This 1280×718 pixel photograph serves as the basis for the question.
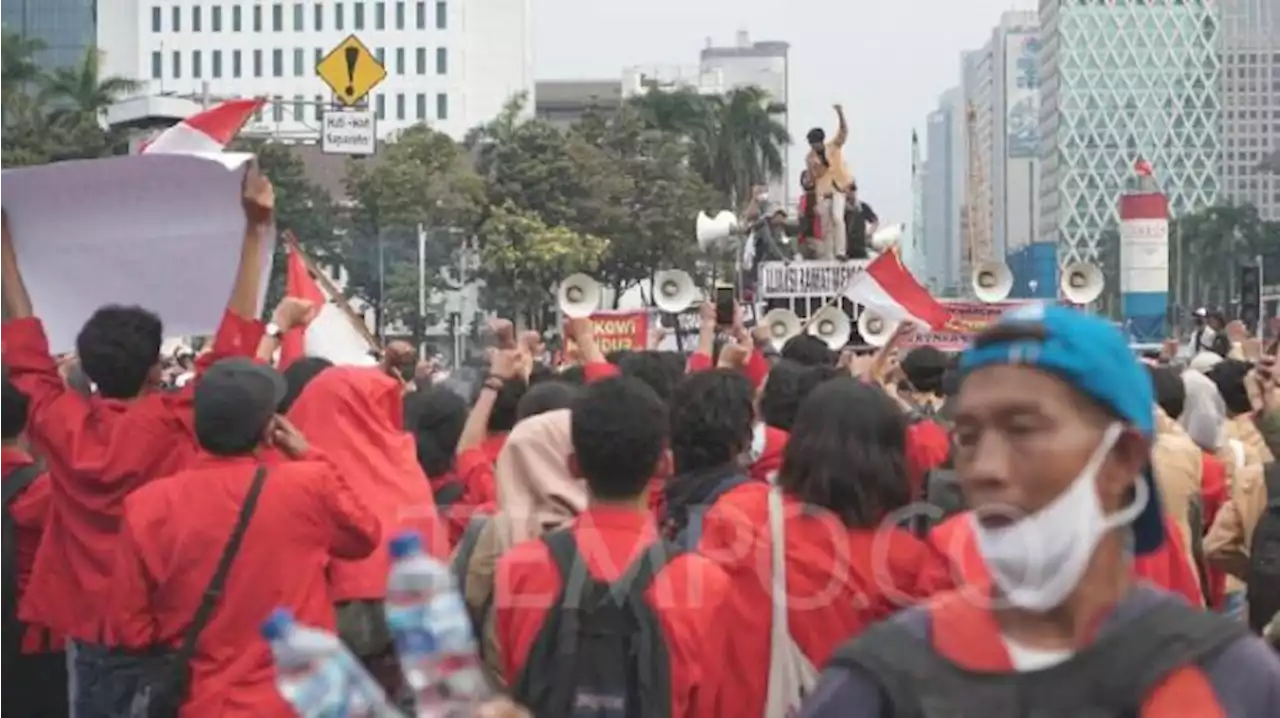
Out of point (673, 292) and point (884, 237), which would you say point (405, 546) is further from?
point (884, 237)

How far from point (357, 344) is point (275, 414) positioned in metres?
3.19

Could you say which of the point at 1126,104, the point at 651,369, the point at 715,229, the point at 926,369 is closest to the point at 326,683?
the point at 651,369

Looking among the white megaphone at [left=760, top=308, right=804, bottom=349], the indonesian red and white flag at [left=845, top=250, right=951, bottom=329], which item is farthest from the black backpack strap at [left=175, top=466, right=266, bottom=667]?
the white megaphone at [left=760, top=308, right=804, bottom=349]

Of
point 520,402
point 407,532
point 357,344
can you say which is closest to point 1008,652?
point 407,532

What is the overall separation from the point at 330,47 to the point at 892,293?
101 m

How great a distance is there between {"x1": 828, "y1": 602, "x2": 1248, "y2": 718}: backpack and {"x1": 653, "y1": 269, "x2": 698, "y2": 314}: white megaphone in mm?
15478

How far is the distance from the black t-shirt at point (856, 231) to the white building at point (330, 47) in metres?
84.7

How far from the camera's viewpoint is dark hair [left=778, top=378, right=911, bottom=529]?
4531mm

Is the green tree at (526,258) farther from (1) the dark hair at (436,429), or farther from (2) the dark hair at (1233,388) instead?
(1) the dark hair at (436,429)

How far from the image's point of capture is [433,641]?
2.39m

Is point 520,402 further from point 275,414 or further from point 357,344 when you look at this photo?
point 357,344

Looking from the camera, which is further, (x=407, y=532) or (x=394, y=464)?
(x=394, y=464)

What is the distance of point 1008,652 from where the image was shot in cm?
236

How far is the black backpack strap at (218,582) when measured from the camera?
4.68 meters
